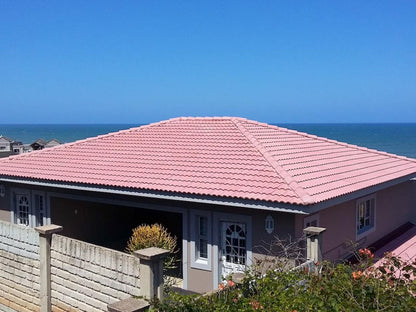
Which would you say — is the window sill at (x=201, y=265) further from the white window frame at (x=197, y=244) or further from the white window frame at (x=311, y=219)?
the white window frame at (x=311, y=219)

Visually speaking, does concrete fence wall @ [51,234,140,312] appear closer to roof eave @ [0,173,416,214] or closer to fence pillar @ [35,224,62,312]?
fence pillar @ [35,224,62,312]

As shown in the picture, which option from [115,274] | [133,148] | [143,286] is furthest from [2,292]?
[133,148]

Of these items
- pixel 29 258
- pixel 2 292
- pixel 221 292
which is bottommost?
pixel 2 292

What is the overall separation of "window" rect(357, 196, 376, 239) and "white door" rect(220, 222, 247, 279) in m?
4.15

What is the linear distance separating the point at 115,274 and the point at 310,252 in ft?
13.2

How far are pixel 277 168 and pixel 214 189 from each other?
1738 millimetres

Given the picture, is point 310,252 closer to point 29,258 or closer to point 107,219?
point 29,258

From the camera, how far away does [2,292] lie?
1095 centimetres

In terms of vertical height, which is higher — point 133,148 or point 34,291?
point 133,148

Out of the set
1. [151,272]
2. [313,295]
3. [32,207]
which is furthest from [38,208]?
[313,295]

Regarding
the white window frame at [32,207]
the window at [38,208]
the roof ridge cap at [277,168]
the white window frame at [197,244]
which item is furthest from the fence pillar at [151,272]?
the window at [38,208]

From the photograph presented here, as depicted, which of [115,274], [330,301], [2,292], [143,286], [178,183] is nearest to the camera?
[330,301]

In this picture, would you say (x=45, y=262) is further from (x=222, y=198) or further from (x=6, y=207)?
(x=6, y=207)

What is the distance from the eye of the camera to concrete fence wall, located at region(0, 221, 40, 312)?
32.9 ft
